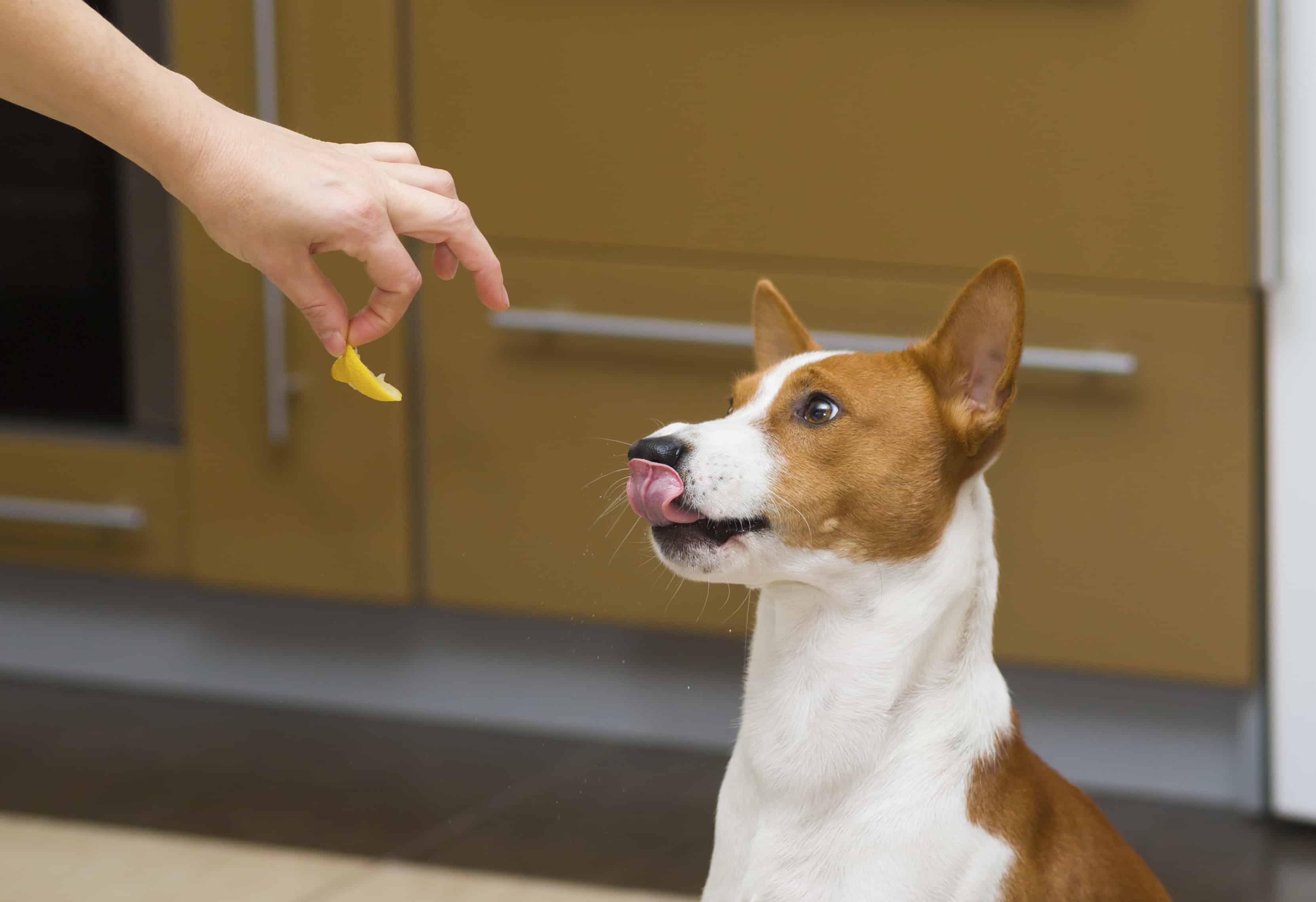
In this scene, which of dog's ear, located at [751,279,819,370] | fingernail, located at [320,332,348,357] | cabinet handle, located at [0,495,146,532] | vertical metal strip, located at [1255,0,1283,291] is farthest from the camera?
cabinet handle, located at [0,495,146,532]

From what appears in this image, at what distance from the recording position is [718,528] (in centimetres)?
117

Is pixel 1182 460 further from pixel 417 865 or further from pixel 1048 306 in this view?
pixel 417 865

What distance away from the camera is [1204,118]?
6.34 feet

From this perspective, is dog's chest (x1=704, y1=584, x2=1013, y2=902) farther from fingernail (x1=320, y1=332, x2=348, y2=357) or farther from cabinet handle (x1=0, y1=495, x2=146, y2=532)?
cabinet handle (x1=0, y1=495, x2=146, y2=532)

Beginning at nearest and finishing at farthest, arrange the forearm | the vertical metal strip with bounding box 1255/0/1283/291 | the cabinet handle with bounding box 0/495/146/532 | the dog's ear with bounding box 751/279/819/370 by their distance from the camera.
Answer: the forearm, the dog's ear with bounding box 751/279/819/370, the vertical metal strip with bounding box 1255/0/1283/291, the cabinet handle with bounding box 0/495/146/532

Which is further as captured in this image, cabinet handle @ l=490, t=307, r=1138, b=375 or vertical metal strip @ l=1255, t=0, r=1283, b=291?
cabinet handle @ l=490, t=307, r=1138, b=375

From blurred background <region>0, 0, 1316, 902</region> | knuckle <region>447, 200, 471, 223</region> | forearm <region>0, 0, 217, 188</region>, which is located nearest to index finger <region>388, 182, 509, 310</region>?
knuckle <region>447, 200, 471, 223</region>

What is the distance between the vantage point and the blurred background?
198cm

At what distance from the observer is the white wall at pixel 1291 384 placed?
1.90 meters

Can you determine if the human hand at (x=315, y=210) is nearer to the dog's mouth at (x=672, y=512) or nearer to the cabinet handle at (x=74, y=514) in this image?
the dog's mouth at (x=672, y=512)

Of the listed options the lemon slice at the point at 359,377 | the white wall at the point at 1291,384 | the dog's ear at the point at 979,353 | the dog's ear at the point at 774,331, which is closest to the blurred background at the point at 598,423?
the white wall at the point at 1291,384

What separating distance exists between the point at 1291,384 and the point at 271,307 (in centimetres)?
124

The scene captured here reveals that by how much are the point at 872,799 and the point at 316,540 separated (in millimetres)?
1310

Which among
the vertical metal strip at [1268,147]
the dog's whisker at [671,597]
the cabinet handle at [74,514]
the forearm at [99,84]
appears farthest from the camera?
the cabinet handle at [74,514]
